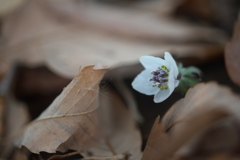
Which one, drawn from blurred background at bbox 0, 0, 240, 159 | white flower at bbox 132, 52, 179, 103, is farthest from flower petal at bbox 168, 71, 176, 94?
blurred background at bbox 0, 0, 240, 159

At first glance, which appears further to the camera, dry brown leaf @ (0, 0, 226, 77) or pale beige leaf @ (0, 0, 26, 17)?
pale beige leaf @ (0, 0, 26, 17)

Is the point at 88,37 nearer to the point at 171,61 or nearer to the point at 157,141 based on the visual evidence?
the point at 171,61

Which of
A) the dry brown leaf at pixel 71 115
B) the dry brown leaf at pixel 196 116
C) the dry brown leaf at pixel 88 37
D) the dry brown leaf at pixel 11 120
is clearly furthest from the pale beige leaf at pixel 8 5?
the dry brown leaf at pixel 196 116

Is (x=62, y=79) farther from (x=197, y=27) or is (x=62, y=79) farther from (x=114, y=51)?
(x=197, y=27)

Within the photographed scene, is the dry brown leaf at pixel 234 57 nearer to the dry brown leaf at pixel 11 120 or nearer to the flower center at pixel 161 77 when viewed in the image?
the flower center at pixel 161 77

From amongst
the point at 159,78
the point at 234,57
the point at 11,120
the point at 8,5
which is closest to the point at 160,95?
the point at 159,78

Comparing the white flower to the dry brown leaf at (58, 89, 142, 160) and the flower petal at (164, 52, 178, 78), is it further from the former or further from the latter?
the dry brown leaf at (58, 89, 142, 160)
